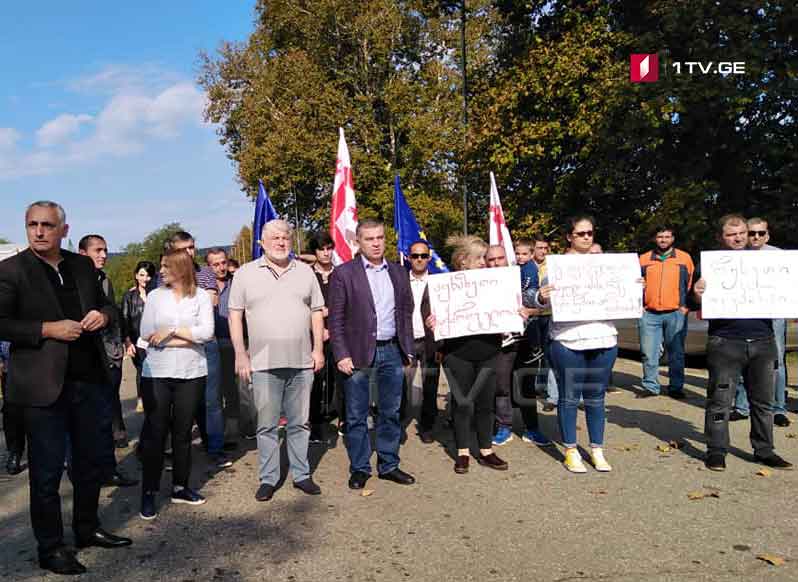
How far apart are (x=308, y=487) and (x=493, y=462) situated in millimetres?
1566

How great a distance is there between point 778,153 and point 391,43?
17.2 metres

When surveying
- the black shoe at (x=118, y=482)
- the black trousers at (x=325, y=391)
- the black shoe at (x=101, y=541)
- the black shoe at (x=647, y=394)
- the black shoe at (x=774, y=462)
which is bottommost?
the black shoe at (x=647, y=394)

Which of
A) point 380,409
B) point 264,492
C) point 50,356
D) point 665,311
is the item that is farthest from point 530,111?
point 50,356

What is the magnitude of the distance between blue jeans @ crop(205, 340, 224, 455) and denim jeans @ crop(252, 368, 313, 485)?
1.13m

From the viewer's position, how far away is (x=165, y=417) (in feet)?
16.4

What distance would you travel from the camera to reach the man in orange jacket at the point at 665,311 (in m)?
8.93

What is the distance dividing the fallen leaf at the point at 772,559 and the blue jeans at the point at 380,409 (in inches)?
107

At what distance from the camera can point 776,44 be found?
1548cm

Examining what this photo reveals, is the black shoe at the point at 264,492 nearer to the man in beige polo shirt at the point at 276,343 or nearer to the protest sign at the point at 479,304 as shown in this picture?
the man in beige polo shirt at the point at 276,343

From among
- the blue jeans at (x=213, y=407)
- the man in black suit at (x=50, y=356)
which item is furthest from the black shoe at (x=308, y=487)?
the man in black suit at (x=50, y=356)

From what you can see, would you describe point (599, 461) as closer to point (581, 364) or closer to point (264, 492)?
point (581, 364)

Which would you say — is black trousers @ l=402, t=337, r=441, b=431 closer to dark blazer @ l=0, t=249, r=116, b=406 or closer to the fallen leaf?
the fallen leaf

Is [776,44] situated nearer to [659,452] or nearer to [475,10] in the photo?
[659,452]

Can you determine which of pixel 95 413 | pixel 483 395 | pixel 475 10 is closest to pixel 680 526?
pixel 483 395
